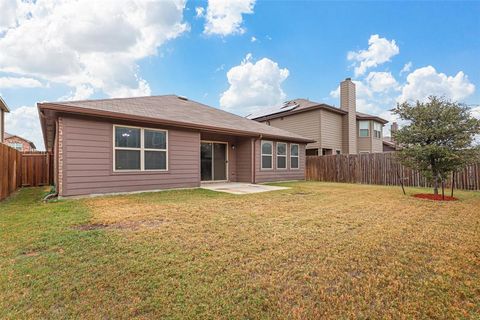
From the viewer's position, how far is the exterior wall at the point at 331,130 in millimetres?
17047

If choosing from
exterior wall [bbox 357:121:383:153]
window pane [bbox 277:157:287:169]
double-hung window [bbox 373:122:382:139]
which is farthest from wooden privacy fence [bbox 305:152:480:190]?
double-hung window [bbox 373:122:382:139]

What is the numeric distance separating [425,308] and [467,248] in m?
1.88

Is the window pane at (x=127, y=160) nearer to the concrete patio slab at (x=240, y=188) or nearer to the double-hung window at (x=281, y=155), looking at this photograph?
the concrete patio slab at (x=240, y=188)

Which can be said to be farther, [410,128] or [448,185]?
Answer: [448,185]

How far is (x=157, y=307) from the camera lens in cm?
186

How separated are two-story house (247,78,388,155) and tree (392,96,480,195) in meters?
8.68

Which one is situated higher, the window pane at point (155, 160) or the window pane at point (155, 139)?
the window pane at point (155, 139)

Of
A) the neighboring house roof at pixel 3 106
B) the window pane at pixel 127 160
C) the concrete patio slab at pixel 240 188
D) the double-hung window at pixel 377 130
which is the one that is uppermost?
the neighboring house roof at pixel 3 106

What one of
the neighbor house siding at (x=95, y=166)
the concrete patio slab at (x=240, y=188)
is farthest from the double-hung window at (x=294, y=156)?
the neighbor house siding at (x=95, y=166)

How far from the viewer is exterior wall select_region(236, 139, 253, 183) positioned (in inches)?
459

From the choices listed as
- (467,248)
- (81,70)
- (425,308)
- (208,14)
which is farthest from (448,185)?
(81,70)

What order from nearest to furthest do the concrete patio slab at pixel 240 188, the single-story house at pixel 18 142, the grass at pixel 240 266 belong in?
1. the grass at pixel 240 266
2. the concrete patio slab at pixel 240 188
3. the single-story house at pixel 18 142

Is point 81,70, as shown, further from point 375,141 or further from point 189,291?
point 375,141

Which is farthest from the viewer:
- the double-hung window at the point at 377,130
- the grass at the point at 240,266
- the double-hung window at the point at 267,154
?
the double-hung window at the point at 377,130
